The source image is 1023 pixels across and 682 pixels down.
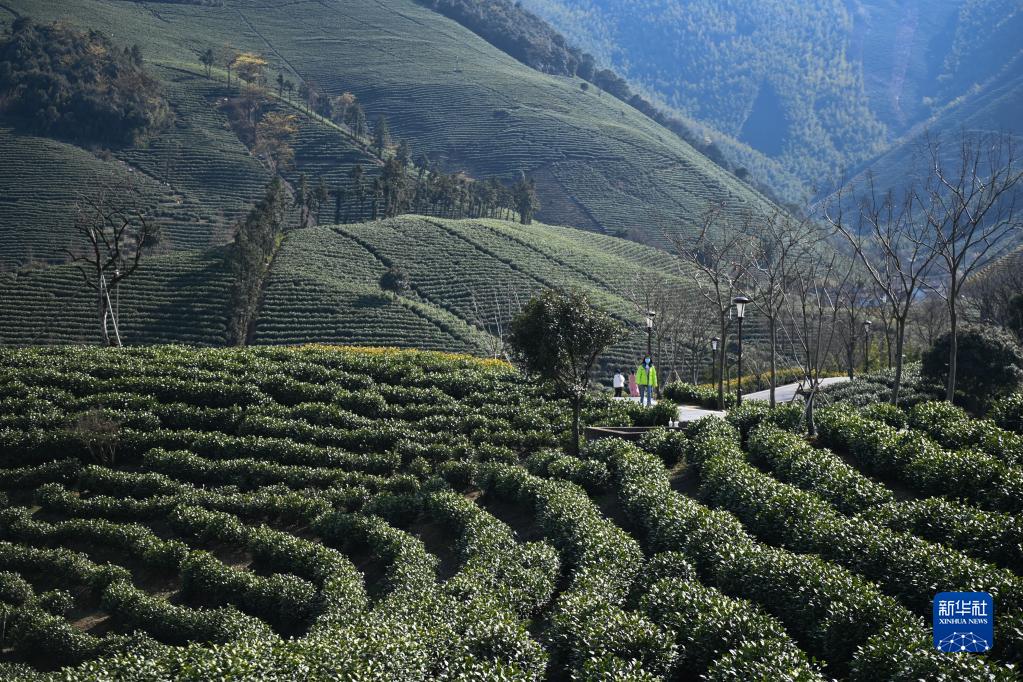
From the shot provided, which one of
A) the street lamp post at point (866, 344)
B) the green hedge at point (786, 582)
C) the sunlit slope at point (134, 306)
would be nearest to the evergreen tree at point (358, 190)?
the sunlit slope at point (134, 306)

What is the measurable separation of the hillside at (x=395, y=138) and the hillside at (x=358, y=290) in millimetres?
21088

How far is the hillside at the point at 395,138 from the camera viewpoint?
114 m

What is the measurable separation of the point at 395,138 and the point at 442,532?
510ft

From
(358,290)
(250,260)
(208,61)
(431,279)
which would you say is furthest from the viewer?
(208,61)

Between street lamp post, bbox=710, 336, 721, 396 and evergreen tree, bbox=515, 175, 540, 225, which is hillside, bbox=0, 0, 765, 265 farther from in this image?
street lamp post, bbox=710, 336, 721, 396

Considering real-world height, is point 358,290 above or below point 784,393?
below

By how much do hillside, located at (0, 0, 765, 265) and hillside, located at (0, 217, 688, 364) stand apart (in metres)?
21.1

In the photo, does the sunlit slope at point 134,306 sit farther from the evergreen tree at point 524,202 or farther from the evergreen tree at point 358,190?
the evergreen tree at point 524,202

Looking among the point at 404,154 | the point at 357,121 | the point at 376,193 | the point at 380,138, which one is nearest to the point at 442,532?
the point at 376,193

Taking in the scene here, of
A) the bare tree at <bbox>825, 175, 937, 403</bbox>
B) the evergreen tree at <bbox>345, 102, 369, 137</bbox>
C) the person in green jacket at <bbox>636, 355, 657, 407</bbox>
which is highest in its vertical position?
the bare tree at <bbox>825, 175, 937, 403</bbox>

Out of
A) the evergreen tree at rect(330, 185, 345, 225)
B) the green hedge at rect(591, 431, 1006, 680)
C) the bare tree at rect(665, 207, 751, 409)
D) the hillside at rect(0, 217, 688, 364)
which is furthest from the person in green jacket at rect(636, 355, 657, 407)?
the evergreen tree at rect(330, 185, 345, 225)

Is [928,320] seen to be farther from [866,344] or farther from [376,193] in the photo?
[376,193]

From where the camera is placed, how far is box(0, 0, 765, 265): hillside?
374ft

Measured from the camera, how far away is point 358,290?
252ft
